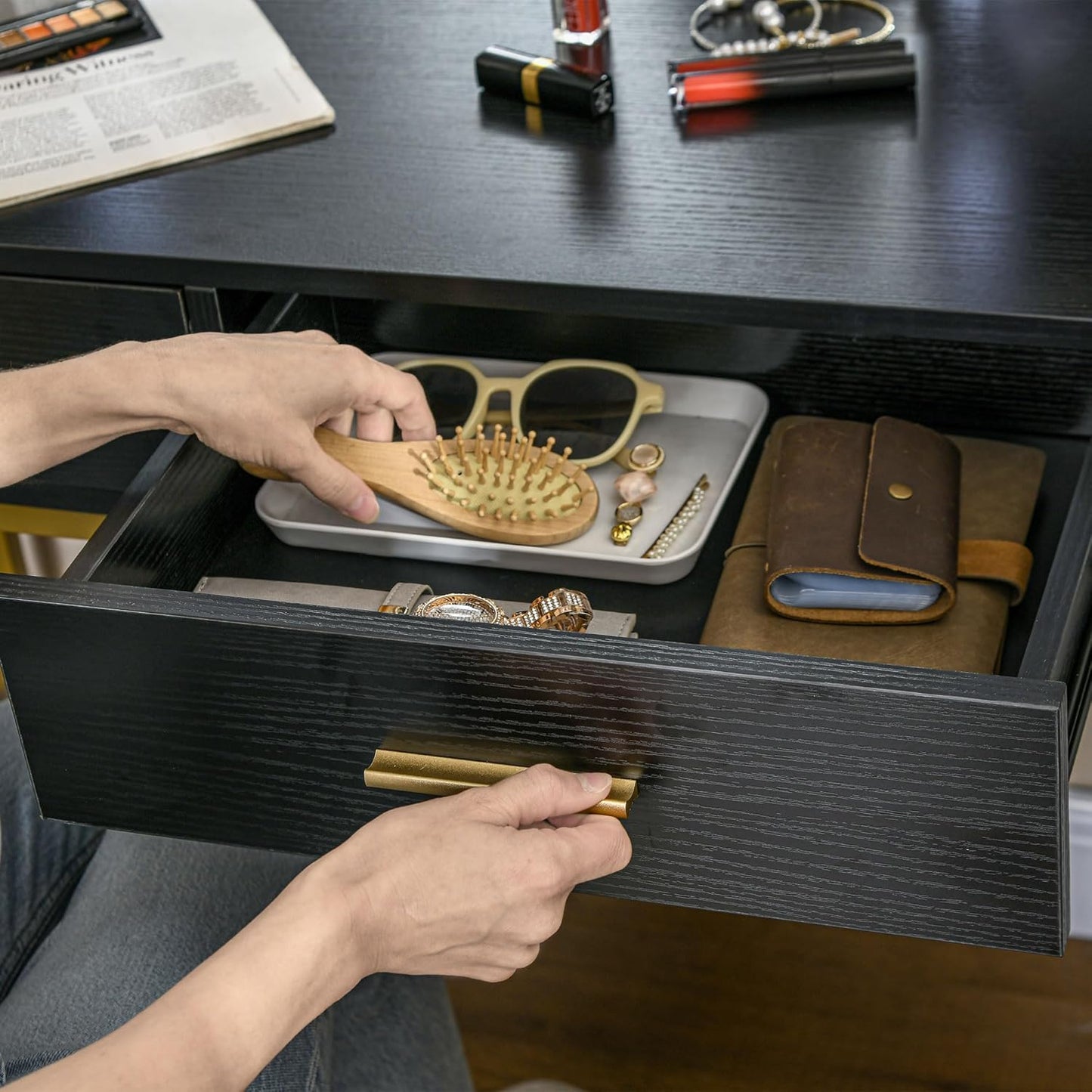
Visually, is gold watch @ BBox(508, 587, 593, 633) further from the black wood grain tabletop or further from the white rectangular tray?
the black wood grain tabletop

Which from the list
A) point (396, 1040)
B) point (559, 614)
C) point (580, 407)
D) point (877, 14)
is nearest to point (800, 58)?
point (877, 14)

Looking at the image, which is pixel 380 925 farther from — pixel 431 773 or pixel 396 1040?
pixel 396 1040

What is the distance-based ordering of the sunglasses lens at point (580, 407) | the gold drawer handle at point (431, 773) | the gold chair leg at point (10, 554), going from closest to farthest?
the gold drawer handle at point (431, 773) < the sunglasses lens at point (580, 407) < the gold chair leg at point (10, 554)

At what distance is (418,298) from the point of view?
76 cm

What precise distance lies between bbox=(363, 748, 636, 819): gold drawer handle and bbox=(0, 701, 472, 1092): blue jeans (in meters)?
0.17

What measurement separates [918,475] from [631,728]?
25cm

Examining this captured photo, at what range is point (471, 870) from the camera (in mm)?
571

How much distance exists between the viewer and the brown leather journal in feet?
2.29

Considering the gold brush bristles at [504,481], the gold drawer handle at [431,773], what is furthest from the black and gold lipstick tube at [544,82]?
the gold drawer handle at [431,773]

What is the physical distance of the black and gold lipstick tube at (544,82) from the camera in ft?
2.86

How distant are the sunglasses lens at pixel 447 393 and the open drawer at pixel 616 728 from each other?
0.13 m

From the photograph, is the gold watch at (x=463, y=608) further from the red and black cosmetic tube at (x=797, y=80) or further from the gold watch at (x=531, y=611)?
the red and black cosmetic tube at (x=797, y=80)

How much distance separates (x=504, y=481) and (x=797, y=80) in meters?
0.33

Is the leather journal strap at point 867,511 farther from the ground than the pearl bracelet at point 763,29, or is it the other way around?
the pearl bracelet at point 763,29
